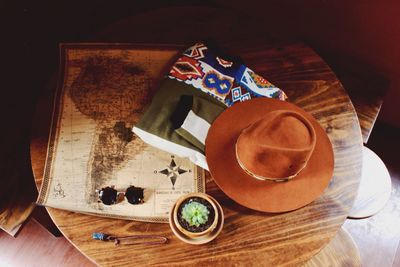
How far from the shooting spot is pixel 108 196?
1.35 m

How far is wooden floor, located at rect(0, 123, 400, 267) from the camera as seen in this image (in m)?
2.39

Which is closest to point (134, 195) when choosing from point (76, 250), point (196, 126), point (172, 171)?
point (172, 171)

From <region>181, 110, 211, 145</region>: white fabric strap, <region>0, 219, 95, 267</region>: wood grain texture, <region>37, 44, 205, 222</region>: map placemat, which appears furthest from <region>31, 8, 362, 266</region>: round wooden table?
<region>0, 219, 95, 267</region>: wood grain texture

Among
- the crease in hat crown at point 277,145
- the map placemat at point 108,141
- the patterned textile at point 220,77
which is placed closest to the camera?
the crease in hat crown at point 277,145

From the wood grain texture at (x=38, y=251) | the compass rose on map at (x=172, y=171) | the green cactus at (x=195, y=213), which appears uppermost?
the compass rose on map at (x=172, y=171)

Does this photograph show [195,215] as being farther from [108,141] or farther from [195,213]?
[108,141]

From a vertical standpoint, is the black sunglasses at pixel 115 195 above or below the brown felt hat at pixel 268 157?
below

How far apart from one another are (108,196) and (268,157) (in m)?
0.60

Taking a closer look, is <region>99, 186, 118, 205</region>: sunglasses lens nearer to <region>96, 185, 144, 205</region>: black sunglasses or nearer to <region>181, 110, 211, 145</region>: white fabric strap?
<region>96, 185, 144, 205</region>: black sunglasses

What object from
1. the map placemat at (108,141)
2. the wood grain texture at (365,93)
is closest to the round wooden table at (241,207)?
the map placemat at (108,141)

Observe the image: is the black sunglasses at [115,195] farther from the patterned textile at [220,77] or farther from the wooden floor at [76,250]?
the wooden floor at [76,250]

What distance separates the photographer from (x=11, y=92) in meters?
1.93

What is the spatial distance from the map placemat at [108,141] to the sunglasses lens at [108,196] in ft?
0.07

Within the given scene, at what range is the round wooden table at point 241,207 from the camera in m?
1.30
